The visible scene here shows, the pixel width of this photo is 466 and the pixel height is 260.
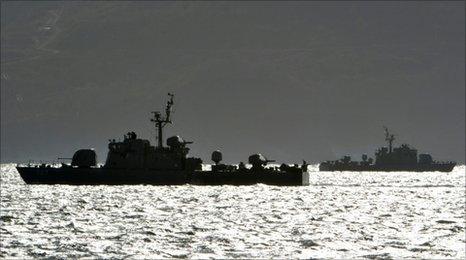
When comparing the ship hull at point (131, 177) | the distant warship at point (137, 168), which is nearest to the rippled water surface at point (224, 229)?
the distant warship at point (137, 168)

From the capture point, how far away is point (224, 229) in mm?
A: 59062

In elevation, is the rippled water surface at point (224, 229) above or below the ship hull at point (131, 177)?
below

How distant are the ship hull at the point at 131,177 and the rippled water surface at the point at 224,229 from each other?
3412 cm

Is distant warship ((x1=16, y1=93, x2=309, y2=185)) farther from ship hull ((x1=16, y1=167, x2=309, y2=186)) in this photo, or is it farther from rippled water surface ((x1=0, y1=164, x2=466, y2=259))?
rippled water surface ((x1=0, y1=164, x2=466, y2=259))

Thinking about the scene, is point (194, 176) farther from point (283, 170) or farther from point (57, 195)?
point (57, 195)

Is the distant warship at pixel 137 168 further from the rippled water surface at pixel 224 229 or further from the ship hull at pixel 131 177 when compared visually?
the rippled water surface at pixel 224 229

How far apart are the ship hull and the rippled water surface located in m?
34.1

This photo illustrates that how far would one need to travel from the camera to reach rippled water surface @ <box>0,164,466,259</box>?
4597 centimetres

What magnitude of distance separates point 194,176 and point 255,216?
6728 centimetres

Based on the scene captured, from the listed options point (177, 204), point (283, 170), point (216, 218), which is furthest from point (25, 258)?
point (283, 170)

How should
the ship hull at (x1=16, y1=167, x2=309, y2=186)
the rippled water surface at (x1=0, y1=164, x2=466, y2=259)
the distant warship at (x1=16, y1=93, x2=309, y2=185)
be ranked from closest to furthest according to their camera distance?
the rippled water surface at (x1=0, y1=164, x2=466, y2=259)
the distant warship at (x1=16, y1=93, x2=309, y2=185)
the ship hull at (x1=16, y1=167, x2=309, y2=186)

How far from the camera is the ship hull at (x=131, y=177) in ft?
431

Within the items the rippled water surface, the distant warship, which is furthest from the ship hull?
the rippled water surface

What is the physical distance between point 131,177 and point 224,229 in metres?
73.8
